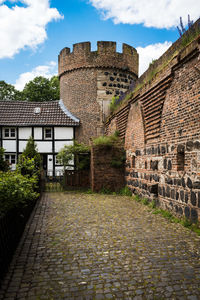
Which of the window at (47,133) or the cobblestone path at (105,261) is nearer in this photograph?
the cobblestone path at (105,261)

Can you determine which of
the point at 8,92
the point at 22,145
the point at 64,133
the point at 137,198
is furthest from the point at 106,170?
the point at 8,92

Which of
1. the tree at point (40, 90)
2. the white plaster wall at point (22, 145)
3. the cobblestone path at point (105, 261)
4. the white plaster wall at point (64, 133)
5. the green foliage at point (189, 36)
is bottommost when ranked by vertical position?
the cobblestone path at point (105, 261)

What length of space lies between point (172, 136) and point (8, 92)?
28.5 meters

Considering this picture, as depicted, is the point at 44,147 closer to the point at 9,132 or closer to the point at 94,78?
the point at 9,132

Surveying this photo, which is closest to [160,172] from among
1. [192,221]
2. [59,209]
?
[192,221]

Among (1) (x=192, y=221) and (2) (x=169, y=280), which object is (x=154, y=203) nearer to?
(1) (x=192, y=221)

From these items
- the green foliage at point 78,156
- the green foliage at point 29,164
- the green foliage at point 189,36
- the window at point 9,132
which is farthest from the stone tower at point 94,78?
the green foliage at point 189,36

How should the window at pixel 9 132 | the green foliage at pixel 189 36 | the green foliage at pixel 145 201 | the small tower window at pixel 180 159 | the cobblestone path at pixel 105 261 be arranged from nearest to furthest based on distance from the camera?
1. the cobblestone path at pixel 105 261
2. the green foliage at pixel 189 36
3. the small tower window at pixel 180 159
4. the green foliage at pixel 145 201
5. the window at pixel 9 132

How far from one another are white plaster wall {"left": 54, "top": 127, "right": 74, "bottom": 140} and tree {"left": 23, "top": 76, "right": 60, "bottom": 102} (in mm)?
12339

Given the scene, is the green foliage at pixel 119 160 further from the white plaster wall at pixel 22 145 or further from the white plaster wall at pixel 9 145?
the white plaster wall at pixel 9 145

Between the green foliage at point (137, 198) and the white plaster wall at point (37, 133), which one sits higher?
the white plaster wall at point (37, 133)

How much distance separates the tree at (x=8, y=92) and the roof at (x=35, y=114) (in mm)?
10633

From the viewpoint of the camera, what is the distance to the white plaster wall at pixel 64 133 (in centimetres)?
1889

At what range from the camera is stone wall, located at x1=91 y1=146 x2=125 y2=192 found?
1142cm
